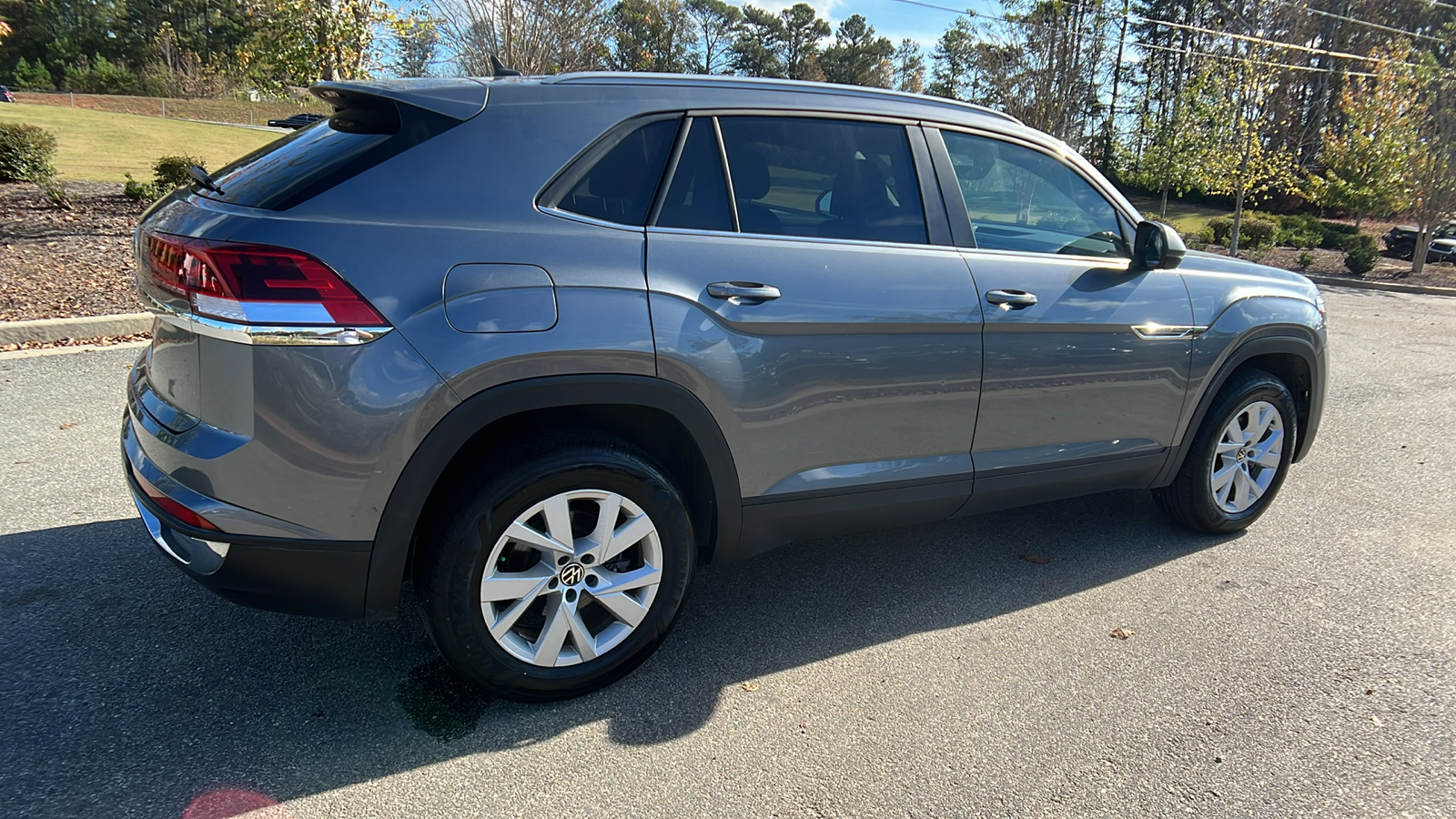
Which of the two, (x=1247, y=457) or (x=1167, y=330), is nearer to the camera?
(x=1167, y=330)

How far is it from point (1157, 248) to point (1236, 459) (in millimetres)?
1240

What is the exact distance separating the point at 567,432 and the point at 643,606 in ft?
2.01

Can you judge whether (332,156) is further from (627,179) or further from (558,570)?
(558,570)

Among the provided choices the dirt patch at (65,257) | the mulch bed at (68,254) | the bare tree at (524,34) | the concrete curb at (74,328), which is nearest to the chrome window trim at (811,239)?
the mulch bed at (68,254)

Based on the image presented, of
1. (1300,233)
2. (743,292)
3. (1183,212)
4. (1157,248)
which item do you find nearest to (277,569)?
(743,292)

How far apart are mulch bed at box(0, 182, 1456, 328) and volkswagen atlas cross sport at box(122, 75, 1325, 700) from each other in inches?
139

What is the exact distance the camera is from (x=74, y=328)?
6836 millimetres

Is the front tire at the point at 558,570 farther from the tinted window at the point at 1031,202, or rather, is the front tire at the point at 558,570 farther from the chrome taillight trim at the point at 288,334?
the tinted window at the point at 1031,202

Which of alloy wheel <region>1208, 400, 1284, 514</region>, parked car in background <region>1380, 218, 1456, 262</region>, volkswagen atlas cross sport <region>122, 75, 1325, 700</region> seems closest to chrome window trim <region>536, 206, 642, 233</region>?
volkswagen atlas cross sport <region>122, 75, 1325, 700</region>

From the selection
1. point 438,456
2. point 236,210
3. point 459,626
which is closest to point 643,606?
point 459,626

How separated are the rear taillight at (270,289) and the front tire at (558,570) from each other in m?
0.59

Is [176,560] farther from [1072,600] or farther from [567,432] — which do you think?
[1072,600]

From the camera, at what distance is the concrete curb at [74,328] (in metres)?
6.59

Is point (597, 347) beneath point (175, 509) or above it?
above
